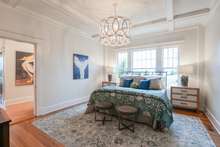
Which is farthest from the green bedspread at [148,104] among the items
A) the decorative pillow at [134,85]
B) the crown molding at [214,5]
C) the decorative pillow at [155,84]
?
the crown molding at [214,5]

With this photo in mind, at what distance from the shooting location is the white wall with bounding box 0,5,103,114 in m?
3.10

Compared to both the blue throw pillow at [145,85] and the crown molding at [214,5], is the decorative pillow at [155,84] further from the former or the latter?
the crown molding at [214,5]

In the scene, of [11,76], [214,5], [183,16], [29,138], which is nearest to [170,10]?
[183,16]

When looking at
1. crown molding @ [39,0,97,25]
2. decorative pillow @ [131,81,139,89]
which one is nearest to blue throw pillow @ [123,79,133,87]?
decorative pillow @ [131,81,139,89]

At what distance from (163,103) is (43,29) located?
12.2ft

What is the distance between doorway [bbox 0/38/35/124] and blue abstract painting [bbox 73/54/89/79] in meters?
1.34

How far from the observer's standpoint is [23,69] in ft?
17.0

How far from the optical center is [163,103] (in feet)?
9.02

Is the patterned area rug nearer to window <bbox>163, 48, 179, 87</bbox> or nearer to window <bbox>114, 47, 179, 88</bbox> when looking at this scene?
window <bbox>163, 48, 179, 87</bbox>

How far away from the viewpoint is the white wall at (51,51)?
3.10 m

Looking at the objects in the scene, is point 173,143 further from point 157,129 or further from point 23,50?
point 23,50

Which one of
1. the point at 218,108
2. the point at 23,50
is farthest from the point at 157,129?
the point at 23,50

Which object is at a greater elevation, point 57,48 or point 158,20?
point 158,20

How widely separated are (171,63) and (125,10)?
272 centimetres
